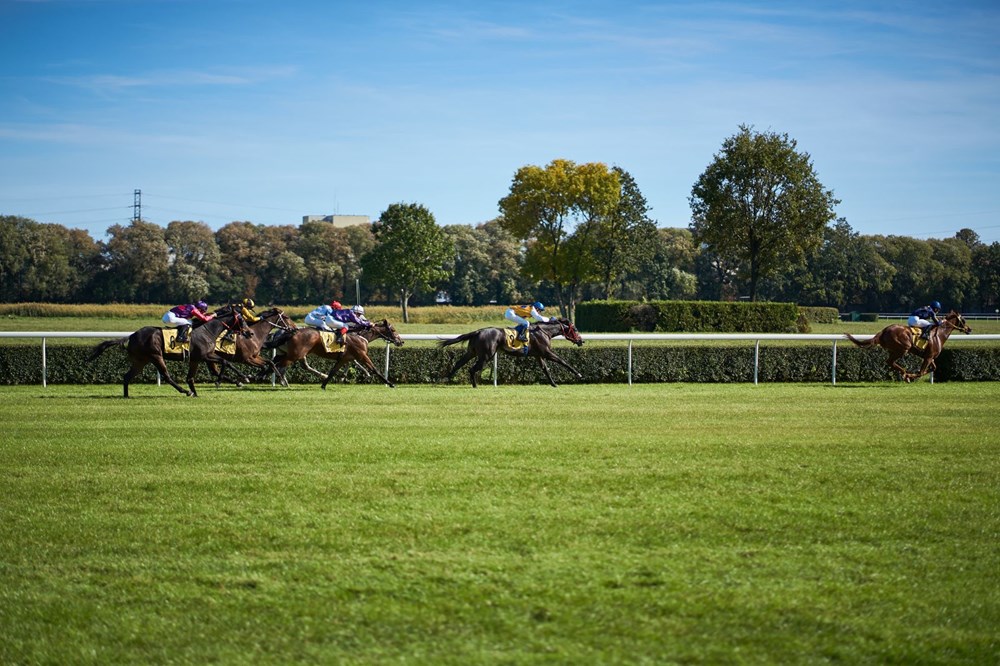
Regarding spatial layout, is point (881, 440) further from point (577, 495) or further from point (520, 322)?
point (520, 322)

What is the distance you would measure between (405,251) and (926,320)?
42.3 metres

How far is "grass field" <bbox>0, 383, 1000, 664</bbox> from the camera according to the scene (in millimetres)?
4215

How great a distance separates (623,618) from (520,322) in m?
15.0

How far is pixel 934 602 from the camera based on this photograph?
15.3 ft

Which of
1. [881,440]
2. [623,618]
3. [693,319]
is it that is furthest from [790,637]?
[693,319]

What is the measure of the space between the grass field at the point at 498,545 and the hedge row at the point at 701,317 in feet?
99.5

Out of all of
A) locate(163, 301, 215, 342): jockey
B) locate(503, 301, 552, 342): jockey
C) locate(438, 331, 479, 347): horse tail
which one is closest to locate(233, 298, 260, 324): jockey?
locate(163, 301, 215, 342): jockey

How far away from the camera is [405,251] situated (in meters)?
60.1

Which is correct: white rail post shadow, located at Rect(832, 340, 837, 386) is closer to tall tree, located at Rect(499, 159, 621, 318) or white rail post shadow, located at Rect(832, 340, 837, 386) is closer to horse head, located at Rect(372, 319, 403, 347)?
horse head, located at Rect(372, 319, 403, 347)

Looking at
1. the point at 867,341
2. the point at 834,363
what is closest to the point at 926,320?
the point at 867,341

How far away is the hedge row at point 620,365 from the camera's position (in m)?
18.7

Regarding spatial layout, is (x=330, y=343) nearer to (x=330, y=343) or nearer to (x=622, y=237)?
(x=330, y=343)

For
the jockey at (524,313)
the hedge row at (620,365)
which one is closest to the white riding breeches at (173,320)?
the hedge row at (620,365)

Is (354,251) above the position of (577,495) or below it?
above
